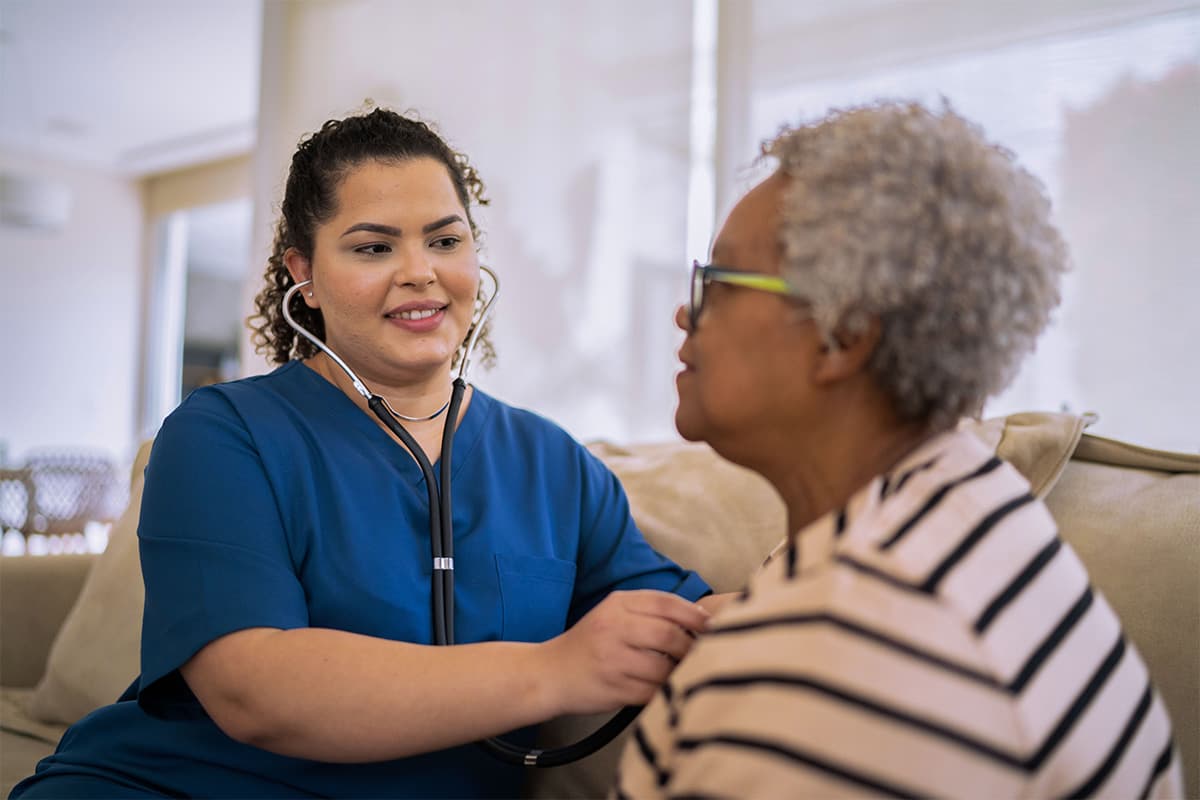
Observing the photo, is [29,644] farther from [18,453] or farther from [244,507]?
[18,453]

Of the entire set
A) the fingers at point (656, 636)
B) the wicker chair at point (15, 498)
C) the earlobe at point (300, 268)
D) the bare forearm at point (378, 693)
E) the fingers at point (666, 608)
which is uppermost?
the earlobe at point (300, 268)

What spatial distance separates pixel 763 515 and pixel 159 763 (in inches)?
32.7

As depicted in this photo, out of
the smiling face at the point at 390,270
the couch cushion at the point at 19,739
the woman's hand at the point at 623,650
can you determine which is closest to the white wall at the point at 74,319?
the couch cushion at the point at 19,739

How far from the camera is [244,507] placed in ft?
3.51

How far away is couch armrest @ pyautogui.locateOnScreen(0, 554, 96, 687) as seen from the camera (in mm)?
2041

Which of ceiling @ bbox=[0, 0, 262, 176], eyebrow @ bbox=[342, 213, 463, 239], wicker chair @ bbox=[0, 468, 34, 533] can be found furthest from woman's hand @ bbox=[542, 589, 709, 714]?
wicker chair @ bbox=[0, 468, 34, 533]

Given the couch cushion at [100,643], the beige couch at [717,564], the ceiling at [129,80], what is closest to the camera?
the beige couch at [717,564]

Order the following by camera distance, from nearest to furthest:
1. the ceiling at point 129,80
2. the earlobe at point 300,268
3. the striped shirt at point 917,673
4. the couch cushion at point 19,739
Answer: the striped shirt at point 917,673
the earlobe at point 300,268
the couch cushion at point 19,739
the ceiling at point 129,80

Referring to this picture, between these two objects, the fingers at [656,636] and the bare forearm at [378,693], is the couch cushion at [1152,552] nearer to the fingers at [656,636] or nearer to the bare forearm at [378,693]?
the fingers at [656,636]

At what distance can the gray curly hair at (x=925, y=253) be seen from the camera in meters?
0.72

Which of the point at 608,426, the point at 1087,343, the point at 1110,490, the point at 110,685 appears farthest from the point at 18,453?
the point at 1110,490

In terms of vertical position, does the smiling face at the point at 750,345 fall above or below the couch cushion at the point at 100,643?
above

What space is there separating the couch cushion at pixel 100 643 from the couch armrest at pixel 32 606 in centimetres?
21

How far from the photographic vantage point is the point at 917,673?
585 mm
